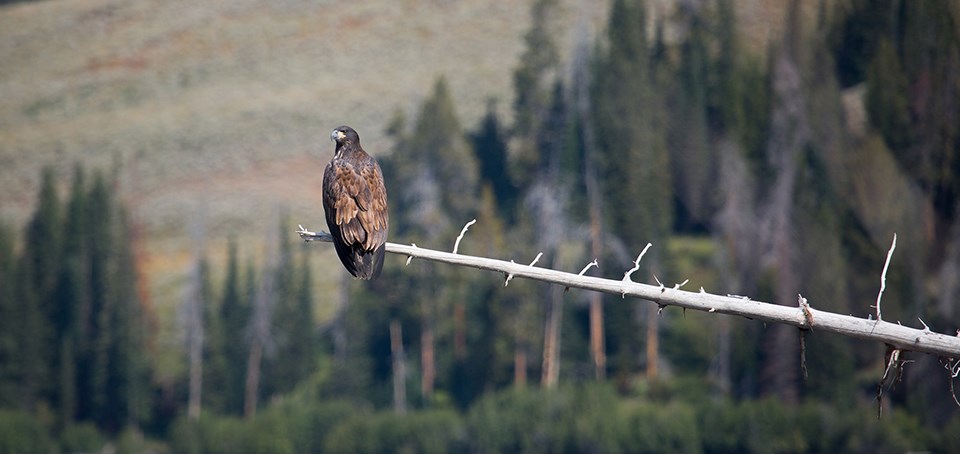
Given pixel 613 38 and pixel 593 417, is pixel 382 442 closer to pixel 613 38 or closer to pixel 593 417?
pixel 593 417

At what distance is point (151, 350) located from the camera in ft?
254

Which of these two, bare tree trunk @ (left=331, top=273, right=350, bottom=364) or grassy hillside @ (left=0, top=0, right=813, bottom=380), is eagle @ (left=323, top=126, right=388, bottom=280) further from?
grassy hillside @ (left=0, top=0, right=813, bottom=380)

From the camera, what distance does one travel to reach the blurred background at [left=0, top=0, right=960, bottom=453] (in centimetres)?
6028

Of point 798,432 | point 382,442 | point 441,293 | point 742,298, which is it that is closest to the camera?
point 742,298

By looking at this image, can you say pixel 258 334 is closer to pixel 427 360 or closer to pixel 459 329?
pixel 427 360

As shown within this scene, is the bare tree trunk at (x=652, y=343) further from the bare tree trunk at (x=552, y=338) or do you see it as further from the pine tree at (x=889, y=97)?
the pine tree at (x=889, y=97)

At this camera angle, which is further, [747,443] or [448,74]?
[448,74]

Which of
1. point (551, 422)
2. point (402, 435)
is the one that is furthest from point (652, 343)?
point (402, 435)

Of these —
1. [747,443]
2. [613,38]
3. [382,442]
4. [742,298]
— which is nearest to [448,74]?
[613,38]

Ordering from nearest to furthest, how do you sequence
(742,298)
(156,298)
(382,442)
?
(742,298)
(382,442)
(156,298)

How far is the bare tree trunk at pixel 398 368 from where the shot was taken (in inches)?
2702

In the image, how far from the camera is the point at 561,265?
233 ft

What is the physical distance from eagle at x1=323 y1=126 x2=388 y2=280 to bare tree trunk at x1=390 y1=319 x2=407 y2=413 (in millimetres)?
50669

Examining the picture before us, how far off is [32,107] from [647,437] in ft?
266
